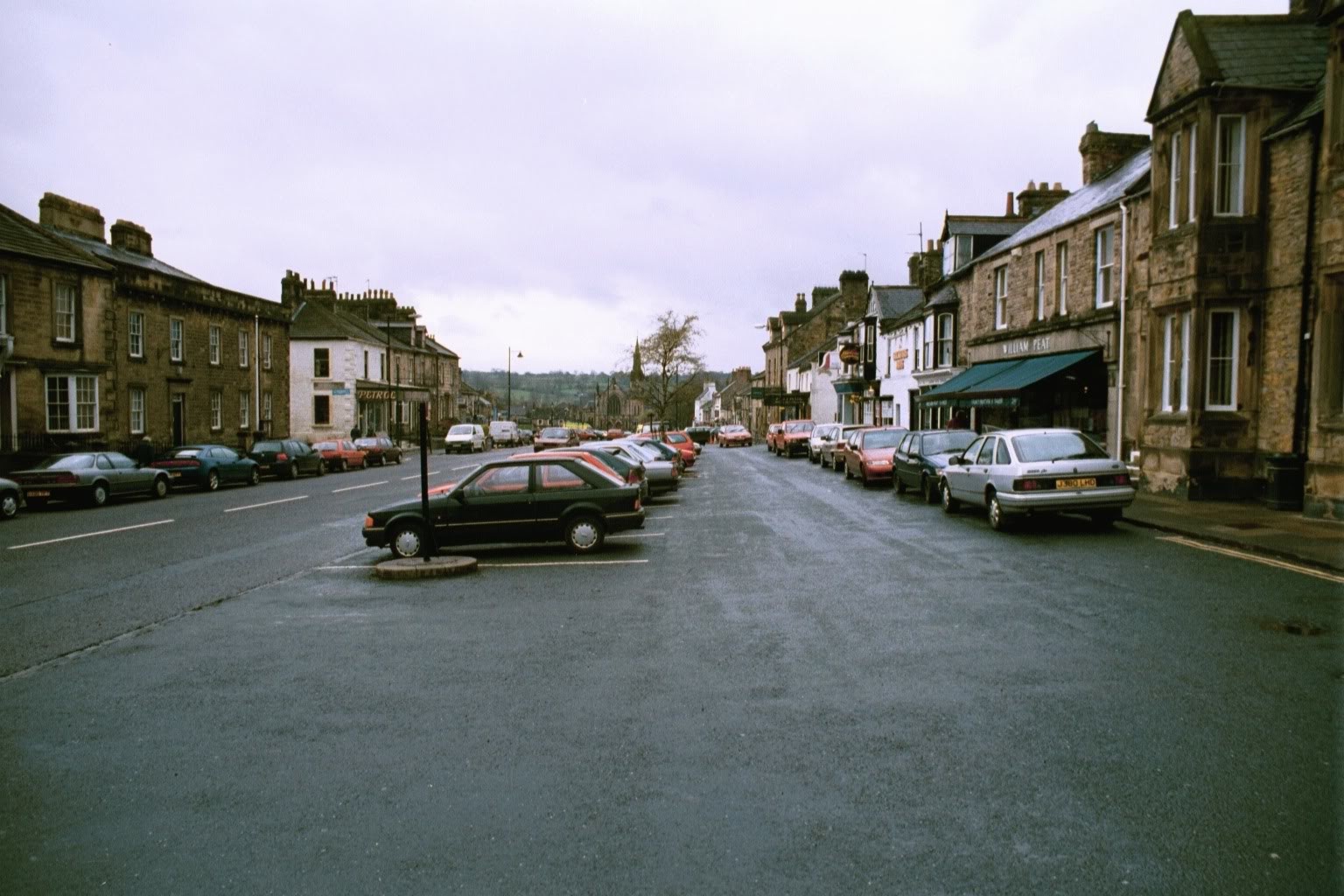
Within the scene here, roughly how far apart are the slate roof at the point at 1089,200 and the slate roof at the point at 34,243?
102 feet

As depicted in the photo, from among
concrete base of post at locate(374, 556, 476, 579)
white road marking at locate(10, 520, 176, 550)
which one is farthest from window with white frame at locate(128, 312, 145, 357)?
concrete base of post at locate(374, 556, 476, 579)

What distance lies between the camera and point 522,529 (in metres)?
13.3

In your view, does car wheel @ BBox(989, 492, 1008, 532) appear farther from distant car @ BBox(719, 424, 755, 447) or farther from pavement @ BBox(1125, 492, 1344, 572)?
distant car @ BBox(719, 424, 755, 447)

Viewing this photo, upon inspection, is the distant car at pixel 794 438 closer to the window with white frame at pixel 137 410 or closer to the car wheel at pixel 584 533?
the window with white frame at pixel 137 410

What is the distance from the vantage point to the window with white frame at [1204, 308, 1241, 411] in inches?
683

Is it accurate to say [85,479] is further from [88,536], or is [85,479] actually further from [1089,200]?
[1089,200]

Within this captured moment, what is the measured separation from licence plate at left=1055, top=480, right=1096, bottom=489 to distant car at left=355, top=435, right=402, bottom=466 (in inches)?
1416

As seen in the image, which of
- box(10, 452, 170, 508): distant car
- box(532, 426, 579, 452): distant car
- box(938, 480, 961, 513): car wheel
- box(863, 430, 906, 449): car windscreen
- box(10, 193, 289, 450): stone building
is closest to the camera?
box(938, 480, 961, 513): car wheel

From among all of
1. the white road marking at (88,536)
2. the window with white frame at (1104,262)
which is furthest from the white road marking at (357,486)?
the window with white frame at (1104,262)

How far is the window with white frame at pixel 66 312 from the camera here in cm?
3039

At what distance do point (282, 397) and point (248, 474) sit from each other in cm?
1741

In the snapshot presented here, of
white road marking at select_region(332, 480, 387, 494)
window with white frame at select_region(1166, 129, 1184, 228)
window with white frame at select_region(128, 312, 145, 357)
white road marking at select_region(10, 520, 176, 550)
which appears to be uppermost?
window with white frame at select_region(1166, 129, 1184, 228)

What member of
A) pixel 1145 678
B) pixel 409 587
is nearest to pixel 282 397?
pixel 409 587

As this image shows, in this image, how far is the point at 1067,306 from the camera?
25906 mm
